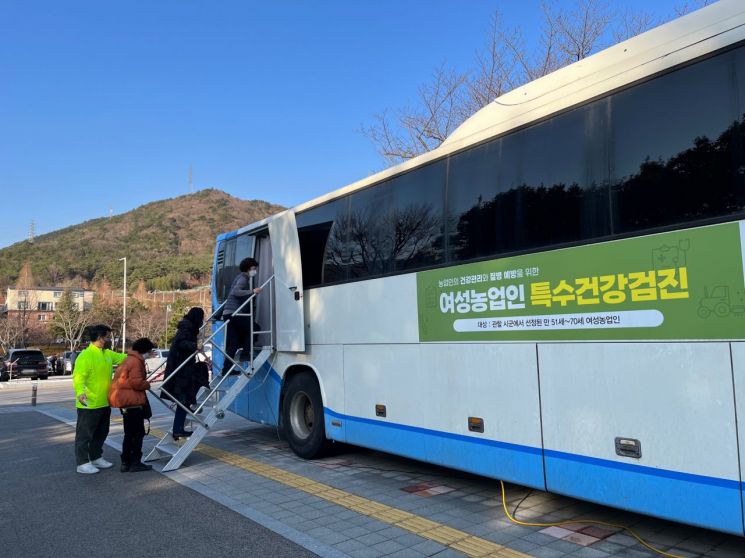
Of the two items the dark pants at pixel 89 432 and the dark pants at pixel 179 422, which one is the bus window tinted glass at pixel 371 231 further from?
the dark pants at pixel 89 432

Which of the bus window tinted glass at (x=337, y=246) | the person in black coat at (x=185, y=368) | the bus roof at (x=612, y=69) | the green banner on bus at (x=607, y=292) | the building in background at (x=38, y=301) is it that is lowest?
the person in black coat at (x=185, y=368)

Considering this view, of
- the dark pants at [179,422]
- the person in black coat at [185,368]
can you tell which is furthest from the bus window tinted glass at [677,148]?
the dark pants at [179,422]

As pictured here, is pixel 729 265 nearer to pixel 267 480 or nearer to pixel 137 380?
pixel 267 480

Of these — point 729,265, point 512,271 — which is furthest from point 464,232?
point 729,265

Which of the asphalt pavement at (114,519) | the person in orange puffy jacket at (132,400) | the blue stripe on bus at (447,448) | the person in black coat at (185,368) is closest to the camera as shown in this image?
the asphalt pavement at (114,519)

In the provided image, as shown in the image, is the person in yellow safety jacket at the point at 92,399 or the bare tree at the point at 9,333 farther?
the bare tree at the point at 9,333

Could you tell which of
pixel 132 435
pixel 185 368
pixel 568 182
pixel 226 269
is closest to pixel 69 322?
pixel 226 269

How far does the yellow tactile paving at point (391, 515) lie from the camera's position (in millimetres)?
4180

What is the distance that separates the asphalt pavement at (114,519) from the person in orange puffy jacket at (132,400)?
0.76 ft

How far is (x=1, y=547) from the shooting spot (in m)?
4.55

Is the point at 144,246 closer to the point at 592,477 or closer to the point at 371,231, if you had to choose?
the point at 371,231

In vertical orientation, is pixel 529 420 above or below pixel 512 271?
below

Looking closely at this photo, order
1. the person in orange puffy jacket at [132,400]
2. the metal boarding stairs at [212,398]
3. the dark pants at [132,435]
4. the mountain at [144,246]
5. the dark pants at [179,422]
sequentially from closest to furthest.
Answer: the person in orange puffy jacket at [132,400], the dark pants at [132,435], the metal boarding stairs at [212,398], the dark pants at [179,422], the mountain at [144,246]

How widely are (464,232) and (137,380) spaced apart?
Result: 4.66 metres
